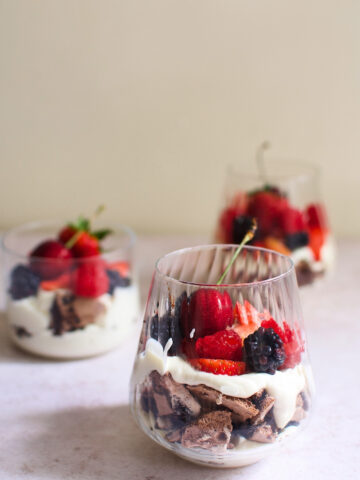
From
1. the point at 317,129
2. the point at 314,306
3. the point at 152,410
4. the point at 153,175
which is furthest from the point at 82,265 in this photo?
the point at 317,129

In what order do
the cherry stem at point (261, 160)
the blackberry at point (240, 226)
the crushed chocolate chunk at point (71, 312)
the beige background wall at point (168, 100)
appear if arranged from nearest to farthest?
the crushed chocolate chunk at point (71, 312) → the blackberry at point (240, 226) → the cherry stem at point (261, 160) → the beige background wall at point (168, 100)

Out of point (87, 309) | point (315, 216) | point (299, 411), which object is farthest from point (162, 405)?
point (315, 216)

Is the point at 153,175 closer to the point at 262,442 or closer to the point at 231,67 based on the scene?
the point at 231,67

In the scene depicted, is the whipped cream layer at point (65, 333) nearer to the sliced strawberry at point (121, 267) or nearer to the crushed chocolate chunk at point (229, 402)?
the sliced strawberry at point (121, 267)

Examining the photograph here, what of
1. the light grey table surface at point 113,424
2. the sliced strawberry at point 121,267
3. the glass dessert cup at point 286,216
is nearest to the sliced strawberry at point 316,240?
the glass dessert cup at point 286,216

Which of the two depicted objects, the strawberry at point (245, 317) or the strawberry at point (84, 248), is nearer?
the strawberry at point (245, 317)

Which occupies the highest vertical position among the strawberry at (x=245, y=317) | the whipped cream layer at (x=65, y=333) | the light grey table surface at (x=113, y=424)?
the strawberry at (x=245, y=317)

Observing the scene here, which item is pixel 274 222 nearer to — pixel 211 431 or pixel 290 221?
pixel 290 221

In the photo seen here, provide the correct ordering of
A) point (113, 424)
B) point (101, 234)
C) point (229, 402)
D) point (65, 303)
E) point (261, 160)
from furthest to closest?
point (261, 160) < point (101, 234) < point (65, 303) < point (113, 424) < point (229, 402)
